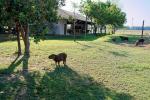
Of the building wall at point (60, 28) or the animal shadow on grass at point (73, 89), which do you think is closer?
the animal shadow on grass at point (73, 89)

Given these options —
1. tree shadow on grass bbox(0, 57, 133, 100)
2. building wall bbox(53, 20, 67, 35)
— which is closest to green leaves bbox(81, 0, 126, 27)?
building wall bbox(53, 20, 67, 35)

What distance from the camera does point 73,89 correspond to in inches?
438

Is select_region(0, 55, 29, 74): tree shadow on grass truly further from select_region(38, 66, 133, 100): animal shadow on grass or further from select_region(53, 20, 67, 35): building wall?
select_region(53, 20, 67, 35): building wall

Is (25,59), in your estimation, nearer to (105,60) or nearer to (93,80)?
(105,60)

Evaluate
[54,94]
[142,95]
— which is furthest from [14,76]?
[142,95]

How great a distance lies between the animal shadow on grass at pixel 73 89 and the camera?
10.4 m

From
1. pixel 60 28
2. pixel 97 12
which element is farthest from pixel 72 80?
pixel 97 12

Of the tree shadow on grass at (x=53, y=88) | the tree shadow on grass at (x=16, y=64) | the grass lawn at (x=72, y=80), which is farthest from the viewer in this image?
the tree shadow on grass at (x=16, y=64)

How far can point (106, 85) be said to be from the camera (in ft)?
39.3

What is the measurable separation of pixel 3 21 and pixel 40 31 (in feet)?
9.89

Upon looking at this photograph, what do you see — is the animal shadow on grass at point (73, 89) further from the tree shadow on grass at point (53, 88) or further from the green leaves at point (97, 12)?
the green leaves at point (97, 12)

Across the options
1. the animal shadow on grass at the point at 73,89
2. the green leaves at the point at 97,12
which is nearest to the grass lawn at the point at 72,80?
the animal shadow on grass at the point at 73,89

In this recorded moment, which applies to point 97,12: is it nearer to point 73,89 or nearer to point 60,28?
point 60,28

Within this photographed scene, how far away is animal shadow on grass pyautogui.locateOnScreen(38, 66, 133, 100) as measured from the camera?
10.4m
